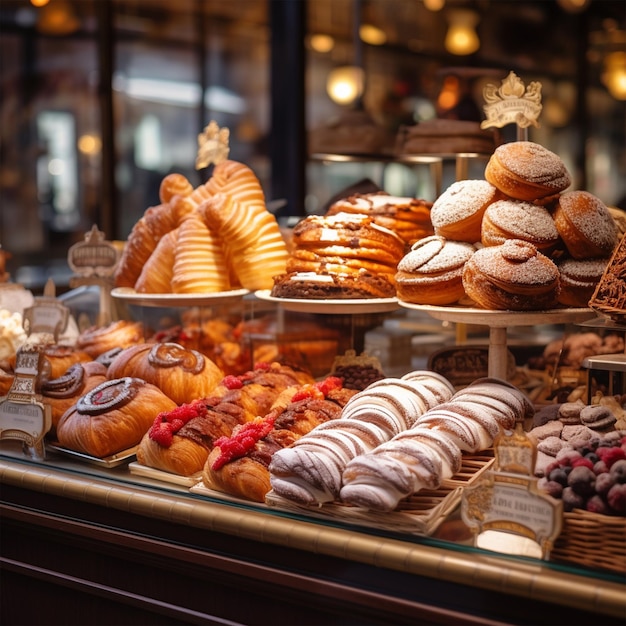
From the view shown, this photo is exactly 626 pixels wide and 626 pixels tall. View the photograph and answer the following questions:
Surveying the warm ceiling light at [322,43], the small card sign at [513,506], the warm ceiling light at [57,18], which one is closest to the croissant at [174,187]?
the small card sign at [513,506]

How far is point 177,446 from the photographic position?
2.32 m

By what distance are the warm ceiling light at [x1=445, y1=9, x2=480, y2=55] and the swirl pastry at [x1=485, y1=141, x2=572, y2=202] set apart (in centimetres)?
657

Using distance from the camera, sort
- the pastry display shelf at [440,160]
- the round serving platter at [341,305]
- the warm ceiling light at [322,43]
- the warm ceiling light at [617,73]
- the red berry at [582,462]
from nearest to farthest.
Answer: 1. the red berry at [582,462]
2. the round serving platter at [341,305]
3. the pastry display shelf at [440,160]
4. the warm ceiling light at [617,73]
5. the warm ceiling light at [322,43]

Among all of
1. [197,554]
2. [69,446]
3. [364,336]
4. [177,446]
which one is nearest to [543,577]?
[197,554]

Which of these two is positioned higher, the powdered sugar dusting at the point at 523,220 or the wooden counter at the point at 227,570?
the powdered sugar dusting at the point at 523,220

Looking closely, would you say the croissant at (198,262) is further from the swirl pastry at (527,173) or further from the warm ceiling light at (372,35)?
the warm ceiling light at (372,35)

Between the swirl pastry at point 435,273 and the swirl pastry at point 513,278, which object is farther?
the swirl pastry at point 435,273

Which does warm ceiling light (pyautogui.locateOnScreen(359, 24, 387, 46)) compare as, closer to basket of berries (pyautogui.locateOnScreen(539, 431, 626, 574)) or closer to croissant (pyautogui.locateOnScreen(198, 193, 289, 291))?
croissant (pyautogui.locateOnScreen(198, 193, 289, 291))

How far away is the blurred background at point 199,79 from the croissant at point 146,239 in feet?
16.1

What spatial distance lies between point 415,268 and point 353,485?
826 millimetres

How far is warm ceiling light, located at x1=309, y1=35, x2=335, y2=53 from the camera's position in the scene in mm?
9570

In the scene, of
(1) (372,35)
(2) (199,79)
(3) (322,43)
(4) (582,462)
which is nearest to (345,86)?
(1) (372,35)

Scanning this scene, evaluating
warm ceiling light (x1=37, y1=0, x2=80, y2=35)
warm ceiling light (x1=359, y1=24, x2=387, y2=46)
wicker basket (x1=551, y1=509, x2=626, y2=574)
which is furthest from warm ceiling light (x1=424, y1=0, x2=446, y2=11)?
wicker basket (x1=551, y1=509, x2=626, y2=574)

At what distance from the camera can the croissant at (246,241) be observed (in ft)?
10.1
